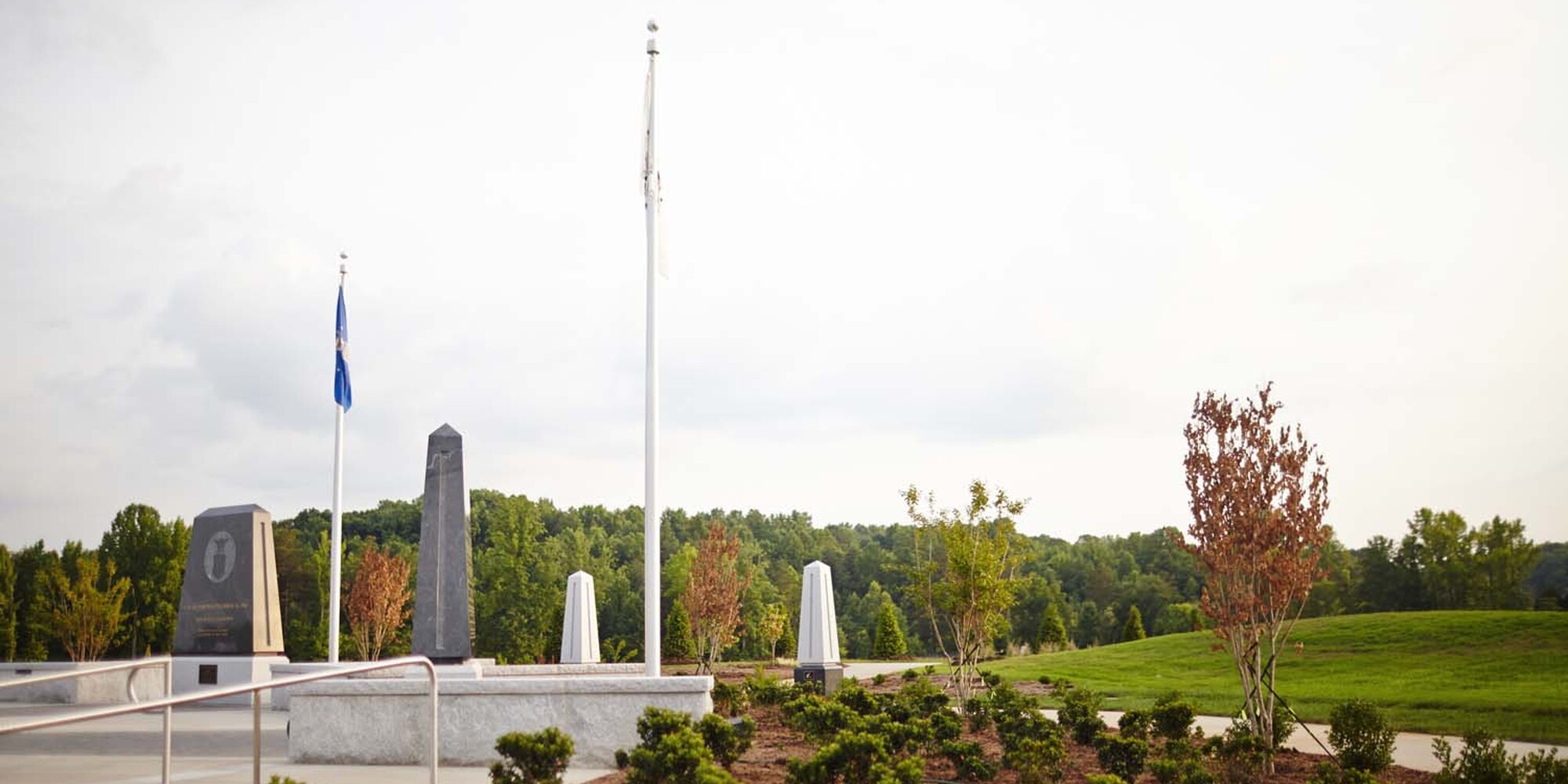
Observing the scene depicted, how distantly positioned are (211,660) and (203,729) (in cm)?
746

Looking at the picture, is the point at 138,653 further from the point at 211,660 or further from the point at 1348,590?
the point at 1348,590

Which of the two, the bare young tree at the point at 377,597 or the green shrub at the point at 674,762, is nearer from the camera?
the green shrub at the point at 674,762

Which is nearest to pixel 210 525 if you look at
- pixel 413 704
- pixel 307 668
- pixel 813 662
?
pixel 307 668

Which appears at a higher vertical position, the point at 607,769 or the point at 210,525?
the point at 210,525

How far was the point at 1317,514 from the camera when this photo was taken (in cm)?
1085

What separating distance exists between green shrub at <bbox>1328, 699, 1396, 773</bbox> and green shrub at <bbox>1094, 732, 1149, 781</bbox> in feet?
5.83

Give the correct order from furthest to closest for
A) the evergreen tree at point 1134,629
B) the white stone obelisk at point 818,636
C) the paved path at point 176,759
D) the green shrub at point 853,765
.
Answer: the evergreen tree at point 1134,629 → the white stone obelisk at point 818,636 → the paved path at point 176,759 → the green shrub at point 853,765

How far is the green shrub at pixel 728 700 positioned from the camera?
14.7 m

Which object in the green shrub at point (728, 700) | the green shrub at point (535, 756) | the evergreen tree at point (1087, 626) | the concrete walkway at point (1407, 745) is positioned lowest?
the evergreen tree at point (1087, 626)

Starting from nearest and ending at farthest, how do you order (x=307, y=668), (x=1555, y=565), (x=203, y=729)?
(x=203, y=729) → (x=307, y=668) → (x=1555, y=565)

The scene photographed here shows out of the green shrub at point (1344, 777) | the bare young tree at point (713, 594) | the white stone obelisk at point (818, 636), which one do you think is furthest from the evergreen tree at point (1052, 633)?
the green shrub at point (1344, 777)

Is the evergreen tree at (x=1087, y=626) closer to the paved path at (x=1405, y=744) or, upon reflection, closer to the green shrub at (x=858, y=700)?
the paved path at (x=1405, y=744)

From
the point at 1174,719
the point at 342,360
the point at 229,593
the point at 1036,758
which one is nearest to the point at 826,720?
the point at 1036,758

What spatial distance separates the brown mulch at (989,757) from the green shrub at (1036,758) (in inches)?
6.7
